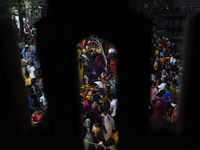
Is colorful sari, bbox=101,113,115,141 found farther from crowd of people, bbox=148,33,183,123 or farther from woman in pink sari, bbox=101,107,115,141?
crowd of people, bbox=148,33,183,123

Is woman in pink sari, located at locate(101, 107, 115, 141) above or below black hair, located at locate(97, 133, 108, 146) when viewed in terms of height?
above

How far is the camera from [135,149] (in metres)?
2.56

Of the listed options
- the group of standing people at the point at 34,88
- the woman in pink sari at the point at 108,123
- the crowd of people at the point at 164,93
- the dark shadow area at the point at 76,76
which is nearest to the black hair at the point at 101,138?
the woman in pink sari at the point at 108,123

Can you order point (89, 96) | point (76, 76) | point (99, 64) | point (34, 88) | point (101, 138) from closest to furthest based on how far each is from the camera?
1. point (76, 76)
2. point (101, 138)
3. point (34, 88)
4. point (89, 96)
5. point (99, 64)

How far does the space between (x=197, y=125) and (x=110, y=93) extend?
417 cm

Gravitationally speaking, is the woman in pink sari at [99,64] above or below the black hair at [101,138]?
above

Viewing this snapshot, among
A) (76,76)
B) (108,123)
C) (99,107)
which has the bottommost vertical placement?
(108,123)

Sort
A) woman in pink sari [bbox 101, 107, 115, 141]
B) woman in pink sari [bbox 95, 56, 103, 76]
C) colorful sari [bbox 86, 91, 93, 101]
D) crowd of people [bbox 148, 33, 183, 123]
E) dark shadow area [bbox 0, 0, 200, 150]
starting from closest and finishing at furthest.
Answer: dark shadow area [bbox 0, 0, 200, 150] → woman in pink sari [bbox 101, 107, 115, 141] → crowd of people [bbox 148, 33, 183, 123] → colorful sari [bbox 86, 91, 93, 101] → woman in pink sari [bbox 95, 56, 103, 76]

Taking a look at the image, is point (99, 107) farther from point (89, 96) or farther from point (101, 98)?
point (89, 96)

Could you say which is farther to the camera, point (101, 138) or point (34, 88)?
point (34, 88)

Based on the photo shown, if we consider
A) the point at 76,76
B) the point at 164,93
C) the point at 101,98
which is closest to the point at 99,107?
the point at 101,98

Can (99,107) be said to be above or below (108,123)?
above

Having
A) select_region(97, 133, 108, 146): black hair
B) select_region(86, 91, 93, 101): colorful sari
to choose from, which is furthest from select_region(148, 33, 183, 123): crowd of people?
select_region(86, 91, 93, 101): colorful sari

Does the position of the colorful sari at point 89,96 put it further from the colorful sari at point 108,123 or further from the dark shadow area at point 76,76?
the dark shadow area at point 76,76
